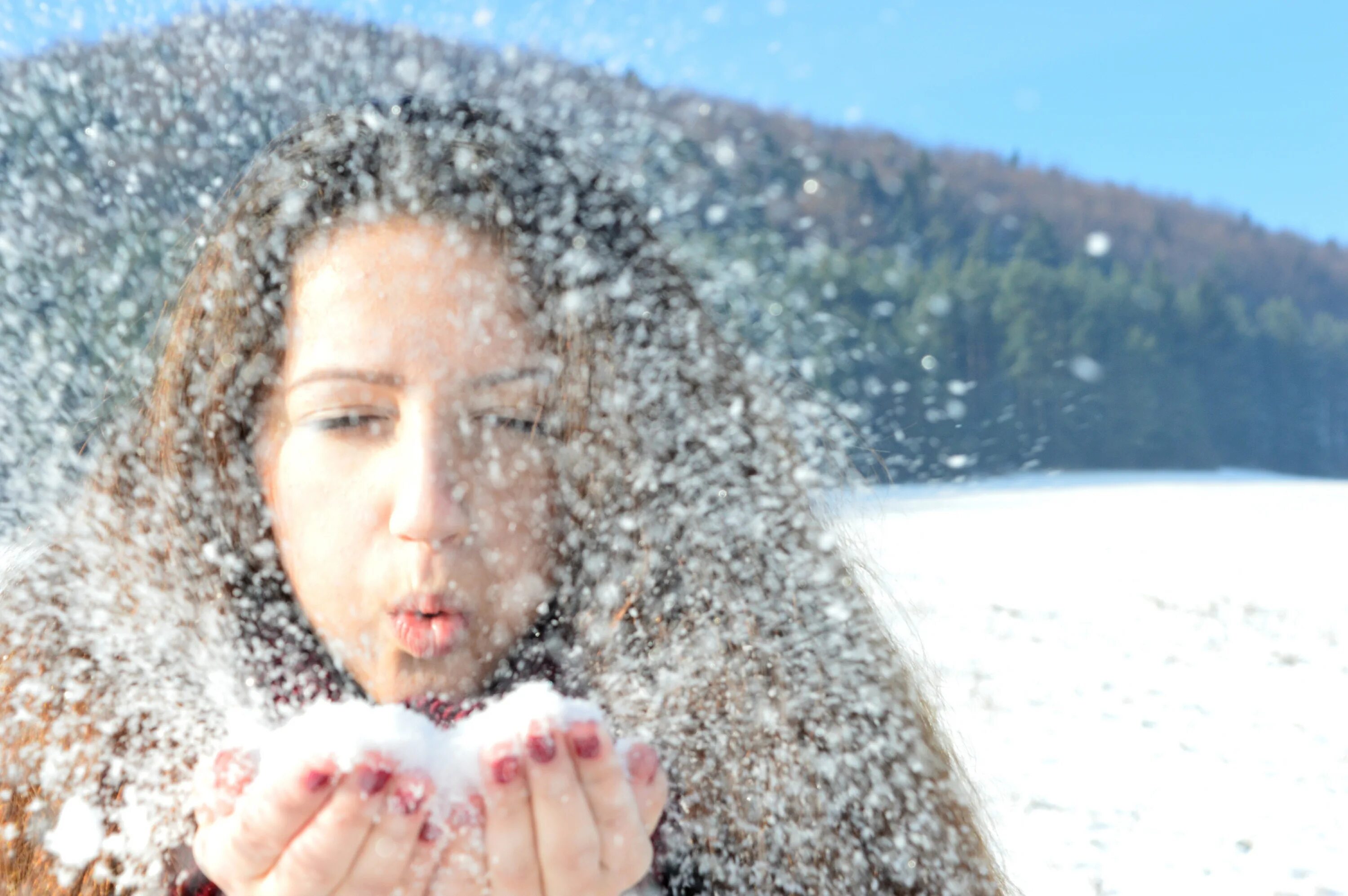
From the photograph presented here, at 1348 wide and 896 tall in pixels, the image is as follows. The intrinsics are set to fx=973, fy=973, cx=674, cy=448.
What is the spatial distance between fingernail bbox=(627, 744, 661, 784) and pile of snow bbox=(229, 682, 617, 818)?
2.2 inches

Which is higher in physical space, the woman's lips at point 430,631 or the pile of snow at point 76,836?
the woman's lips at point 430,631

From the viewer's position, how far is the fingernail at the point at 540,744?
920 millimetres

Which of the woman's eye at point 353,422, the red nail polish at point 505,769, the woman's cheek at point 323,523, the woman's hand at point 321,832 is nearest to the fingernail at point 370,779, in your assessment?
the woman's hand at point 321,832

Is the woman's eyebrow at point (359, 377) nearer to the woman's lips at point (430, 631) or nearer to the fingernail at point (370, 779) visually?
the woman's lips at point (430, 631)

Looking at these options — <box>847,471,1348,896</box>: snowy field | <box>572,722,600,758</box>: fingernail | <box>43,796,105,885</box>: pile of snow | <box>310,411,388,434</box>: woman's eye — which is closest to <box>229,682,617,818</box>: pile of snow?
<box>572,722,600,758</box>: fingernail

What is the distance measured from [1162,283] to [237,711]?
71.2m

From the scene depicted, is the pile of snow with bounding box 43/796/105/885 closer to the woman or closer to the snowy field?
the woman

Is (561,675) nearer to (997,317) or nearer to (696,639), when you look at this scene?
(696,639)

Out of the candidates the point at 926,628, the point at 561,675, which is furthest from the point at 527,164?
the point at 926,628

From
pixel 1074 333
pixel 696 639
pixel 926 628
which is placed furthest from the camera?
pixel 1074 333

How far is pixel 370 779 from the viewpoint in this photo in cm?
89

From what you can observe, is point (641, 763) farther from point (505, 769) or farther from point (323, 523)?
point (323, 523)

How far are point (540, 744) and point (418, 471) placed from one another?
0.38 meters

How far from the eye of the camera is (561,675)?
4.50 feet
